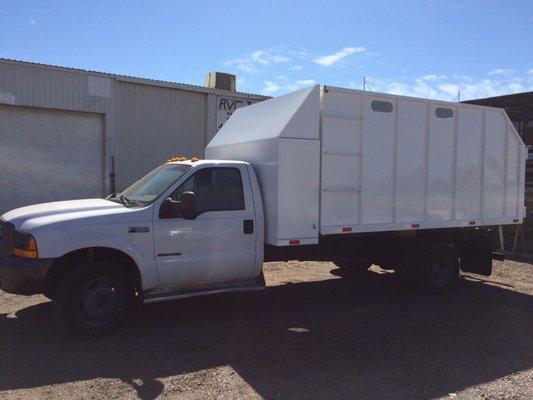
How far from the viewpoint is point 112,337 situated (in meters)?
5.64

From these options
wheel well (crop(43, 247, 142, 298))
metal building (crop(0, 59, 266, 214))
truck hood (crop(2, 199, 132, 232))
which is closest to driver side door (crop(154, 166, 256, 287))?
wheel well (crop(43, 247, 142, 298))

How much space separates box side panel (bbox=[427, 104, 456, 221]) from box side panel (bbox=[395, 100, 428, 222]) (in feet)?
0.40

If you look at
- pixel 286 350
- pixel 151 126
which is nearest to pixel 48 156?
pixel 151 126

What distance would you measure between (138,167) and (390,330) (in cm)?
979

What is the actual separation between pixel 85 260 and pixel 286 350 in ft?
8.00

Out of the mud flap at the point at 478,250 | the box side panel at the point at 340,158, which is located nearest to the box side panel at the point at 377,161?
the box side panel at the point at 340,158

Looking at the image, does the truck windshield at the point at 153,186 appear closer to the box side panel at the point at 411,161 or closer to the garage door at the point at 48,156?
the box side panel at the point at 411,161

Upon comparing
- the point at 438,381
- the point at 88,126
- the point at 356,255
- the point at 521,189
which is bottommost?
the point at 438,381

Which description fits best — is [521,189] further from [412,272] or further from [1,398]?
[1,398]

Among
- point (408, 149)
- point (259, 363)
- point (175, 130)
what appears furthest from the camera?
point (175, 130)

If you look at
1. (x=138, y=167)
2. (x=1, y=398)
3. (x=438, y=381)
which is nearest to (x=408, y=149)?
(x=438, y=381)

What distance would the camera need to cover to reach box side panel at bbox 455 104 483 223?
7875mm

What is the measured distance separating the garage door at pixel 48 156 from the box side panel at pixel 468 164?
9435 mm

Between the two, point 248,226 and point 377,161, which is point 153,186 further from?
point 377,161
